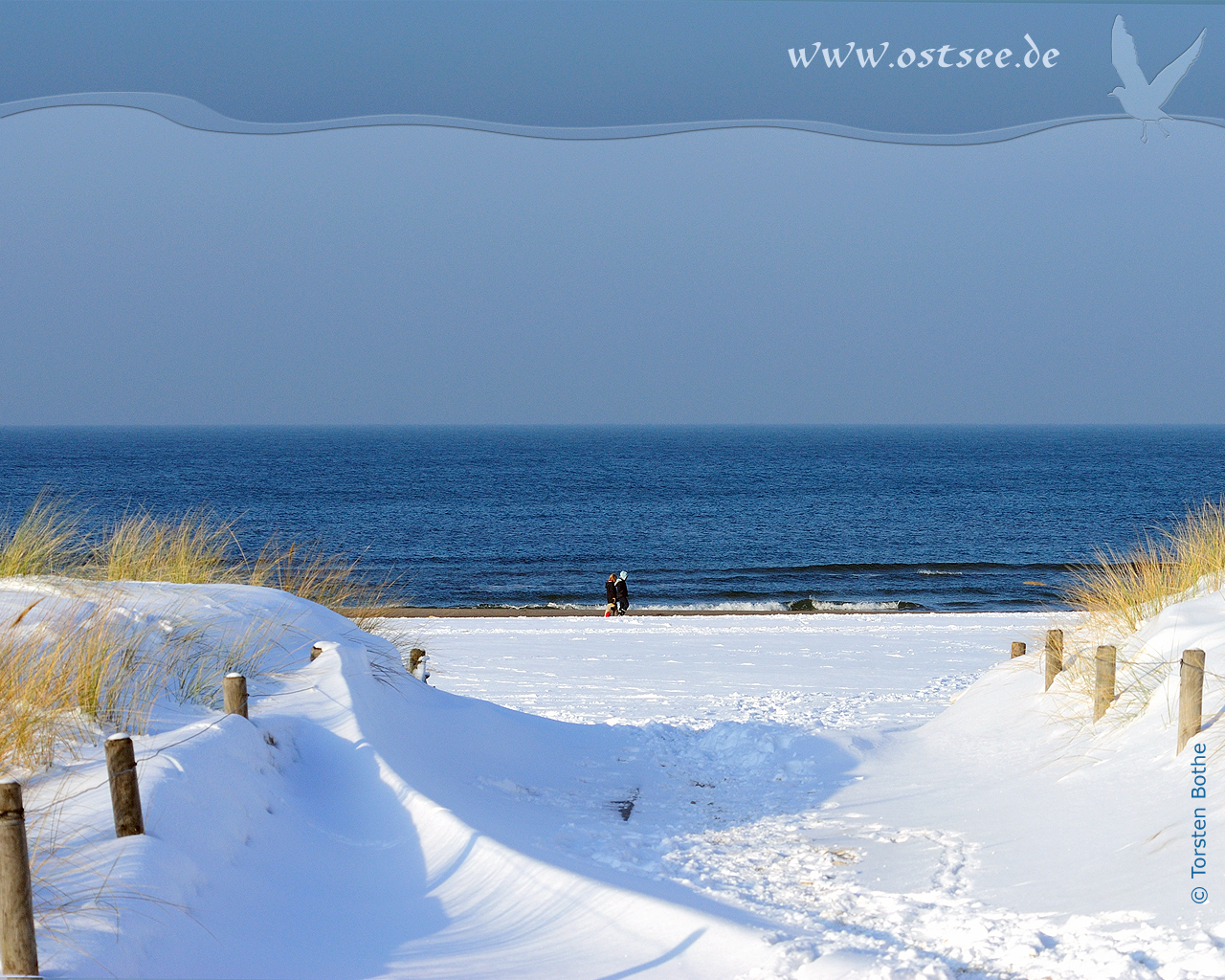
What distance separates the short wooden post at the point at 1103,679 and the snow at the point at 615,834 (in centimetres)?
12

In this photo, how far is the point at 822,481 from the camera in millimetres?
80000

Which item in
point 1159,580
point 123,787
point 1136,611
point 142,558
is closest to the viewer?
point 123,787

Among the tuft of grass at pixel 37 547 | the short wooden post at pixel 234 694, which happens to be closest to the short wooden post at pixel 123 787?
the short wooden post at pixel 234 694

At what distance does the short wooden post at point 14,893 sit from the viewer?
2822 mm

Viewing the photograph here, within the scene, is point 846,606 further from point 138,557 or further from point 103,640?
point 103,640

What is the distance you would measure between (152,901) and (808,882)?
3472 millimetres

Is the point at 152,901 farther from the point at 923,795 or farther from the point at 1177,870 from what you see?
the point at 923,795

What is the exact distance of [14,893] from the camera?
286 centimetres

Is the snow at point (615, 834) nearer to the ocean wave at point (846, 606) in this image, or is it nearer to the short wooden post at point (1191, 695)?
the short wooden post at point (1191, 695)

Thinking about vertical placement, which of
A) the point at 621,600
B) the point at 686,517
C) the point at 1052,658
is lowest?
the point at 621,600

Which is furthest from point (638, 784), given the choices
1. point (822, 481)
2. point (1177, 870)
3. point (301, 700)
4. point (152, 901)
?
point (822, 481)

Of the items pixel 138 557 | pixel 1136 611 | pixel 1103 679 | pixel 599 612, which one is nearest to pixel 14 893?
pixel 1103 679

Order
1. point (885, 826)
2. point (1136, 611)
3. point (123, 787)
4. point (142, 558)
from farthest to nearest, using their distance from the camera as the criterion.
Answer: point (142, 558)
point (1136, 611)
point (885, 826)
point (123, 787)

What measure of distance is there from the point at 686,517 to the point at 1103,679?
46547 mm
